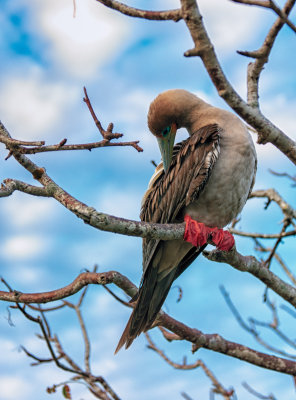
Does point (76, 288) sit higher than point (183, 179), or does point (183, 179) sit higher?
point (183, 179)

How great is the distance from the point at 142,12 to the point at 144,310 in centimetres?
250

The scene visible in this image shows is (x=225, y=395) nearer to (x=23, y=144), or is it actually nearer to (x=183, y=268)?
(x=183, y=268)

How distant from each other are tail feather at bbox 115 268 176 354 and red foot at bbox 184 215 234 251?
689mm

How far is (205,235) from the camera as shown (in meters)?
4.50

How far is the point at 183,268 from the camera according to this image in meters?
5.31

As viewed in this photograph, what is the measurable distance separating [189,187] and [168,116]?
93 centimetres

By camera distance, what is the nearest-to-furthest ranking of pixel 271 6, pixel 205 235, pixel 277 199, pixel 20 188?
1. pixel 271 6
2. pixel 20 188
3. pixel 205 235
4. pixel 277 199

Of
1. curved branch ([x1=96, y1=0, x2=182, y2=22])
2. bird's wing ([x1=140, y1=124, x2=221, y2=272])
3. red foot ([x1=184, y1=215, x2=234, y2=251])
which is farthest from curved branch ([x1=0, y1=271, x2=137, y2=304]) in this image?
curved branch ([x1=96, y1=0, x2=182, y2=22])

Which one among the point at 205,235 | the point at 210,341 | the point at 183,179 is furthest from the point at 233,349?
the point at 183,179

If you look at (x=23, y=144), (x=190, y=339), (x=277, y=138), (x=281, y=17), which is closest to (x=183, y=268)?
(x=190, y=339)

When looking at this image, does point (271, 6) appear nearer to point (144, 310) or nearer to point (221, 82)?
point (221, 82)

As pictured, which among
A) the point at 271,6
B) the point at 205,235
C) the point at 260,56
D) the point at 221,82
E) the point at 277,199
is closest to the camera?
the point at 271,6

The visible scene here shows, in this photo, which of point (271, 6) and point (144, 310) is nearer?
point (271, 6)

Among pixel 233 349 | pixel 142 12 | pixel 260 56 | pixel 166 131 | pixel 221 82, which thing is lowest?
pixel 233 349
